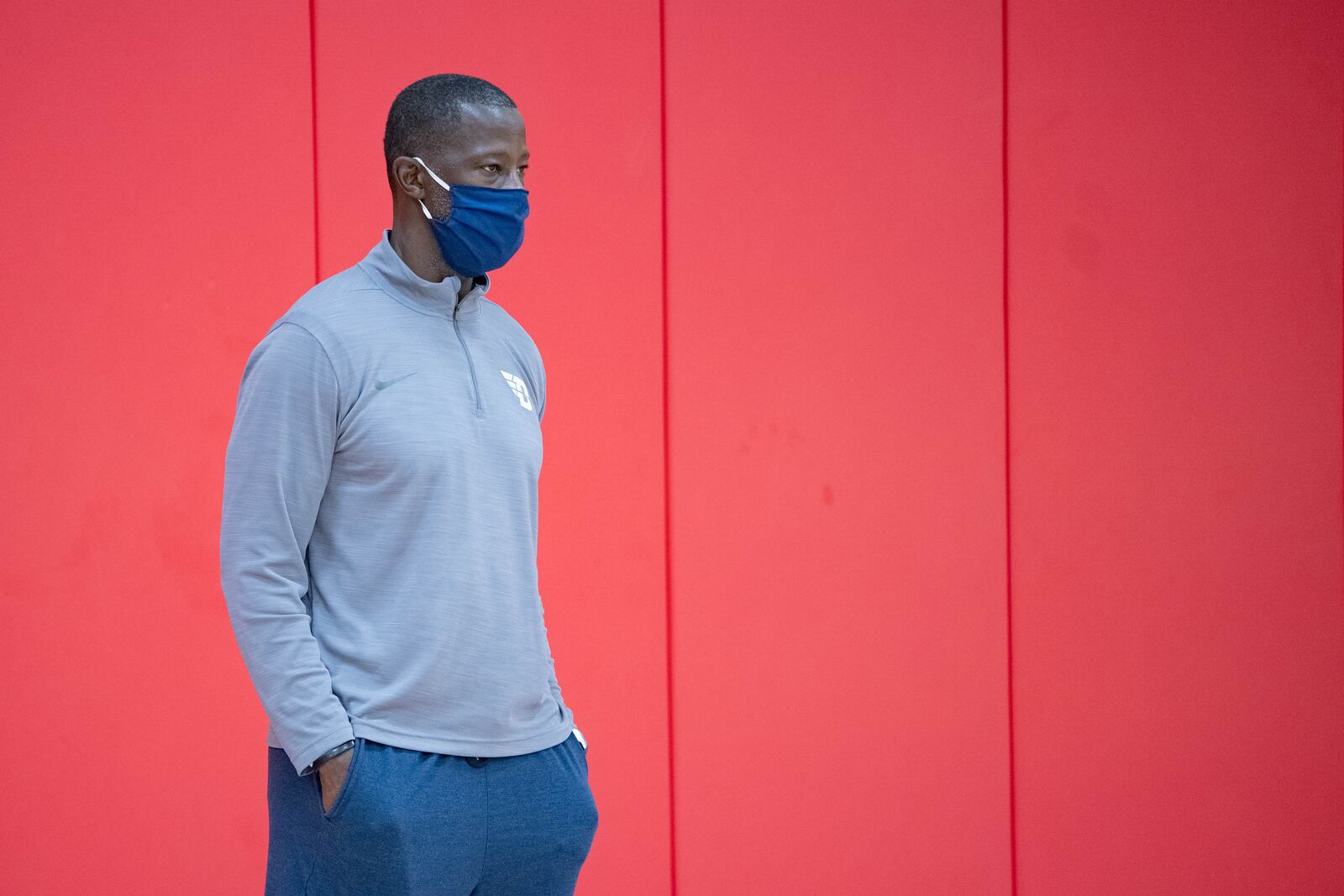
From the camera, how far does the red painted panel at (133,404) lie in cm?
198

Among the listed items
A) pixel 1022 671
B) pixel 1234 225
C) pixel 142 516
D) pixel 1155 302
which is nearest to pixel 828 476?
pixel 1022 671

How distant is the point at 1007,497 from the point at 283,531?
1604 mm

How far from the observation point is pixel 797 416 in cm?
230

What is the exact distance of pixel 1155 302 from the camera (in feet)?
8.04

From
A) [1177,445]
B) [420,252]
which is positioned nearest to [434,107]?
[420,252]

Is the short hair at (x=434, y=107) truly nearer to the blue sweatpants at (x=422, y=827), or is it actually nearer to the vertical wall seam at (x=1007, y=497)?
the blue sweatpants at (x=422, y=827)

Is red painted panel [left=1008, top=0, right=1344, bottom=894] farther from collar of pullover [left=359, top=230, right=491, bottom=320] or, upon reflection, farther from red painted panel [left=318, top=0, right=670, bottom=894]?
collar of pullover [left=359, top=230, right=491, bottom=320]

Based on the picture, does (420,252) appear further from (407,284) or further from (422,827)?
(422,827)

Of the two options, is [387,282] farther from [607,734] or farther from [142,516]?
[607,734]

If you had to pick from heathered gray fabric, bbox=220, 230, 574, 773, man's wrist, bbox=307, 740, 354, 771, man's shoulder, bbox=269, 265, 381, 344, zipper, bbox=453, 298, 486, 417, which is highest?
man's shoulder, bbox=269, 265, 381, 344

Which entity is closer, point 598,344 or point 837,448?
point 598,344

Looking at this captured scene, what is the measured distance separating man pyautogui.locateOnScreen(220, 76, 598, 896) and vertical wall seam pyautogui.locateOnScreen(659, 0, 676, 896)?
96cm

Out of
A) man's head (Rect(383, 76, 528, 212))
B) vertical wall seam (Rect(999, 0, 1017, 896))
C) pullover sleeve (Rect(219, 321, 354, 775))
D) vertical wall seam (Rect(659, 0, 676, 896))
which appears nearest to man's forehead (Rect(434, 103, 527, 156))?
man's head (Rect(383, 76, 528, 212))

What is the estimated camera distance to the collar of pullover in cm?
127
